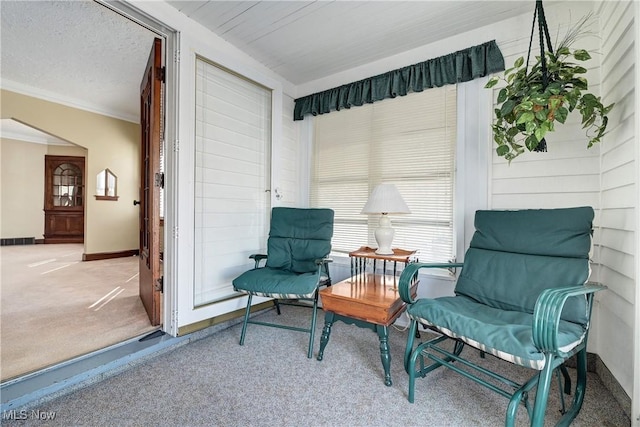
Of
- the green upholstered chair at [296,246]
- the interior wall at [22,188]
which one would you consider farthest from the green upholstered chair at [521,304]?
the interior wall at [22,188]

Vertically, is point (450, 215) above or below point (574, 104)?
below

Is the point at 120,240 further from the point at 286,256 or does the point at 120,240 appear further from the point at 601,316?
the point at 601,316

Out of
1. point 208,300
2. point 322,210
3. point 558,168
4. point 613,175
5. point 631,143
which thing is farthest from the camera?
point 322,210

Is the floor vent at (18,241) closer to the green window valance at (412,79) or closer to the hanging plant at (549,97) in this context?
the green window valance at (412,79)

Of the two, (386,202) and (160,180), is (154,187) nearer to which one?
(160,180)

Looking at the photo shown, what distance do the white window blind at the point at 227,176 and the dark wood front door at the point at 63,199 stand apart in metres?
6.68

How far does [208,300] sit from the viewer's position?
239 cm

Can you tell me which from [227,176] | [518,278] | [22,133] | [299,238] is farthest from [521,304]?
[22,133]

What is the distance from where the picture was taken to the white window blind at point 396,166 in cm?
242

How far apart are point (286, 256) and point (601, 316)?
7.43 feet

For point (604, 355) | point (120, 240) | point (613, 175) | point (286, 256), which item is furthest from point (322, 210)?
point (120, 240)

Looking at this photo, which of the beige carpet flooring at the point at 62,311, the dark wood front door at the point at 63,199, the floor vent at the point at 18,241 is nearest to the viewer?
the beige carpet flooring at the point at 62,311

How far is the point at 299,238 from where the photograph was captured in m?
2.62

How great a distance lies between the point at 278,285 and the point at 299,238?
0.64 metres
